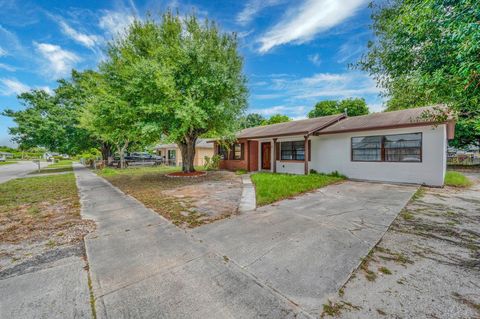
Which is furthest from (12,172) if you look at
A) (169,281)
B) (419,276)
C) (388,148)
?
(388,148)

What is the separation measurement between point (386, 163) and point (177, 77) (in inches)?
456

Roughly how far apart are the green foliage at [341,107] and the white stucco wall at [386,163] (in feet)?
82.9

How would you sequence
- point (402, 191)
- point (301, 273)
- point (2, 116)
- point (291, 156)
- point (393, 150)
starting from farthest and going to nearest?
point (2, 116)
point (291, 156)
point (393, 150)
point (402, 191)
point (301, 273)

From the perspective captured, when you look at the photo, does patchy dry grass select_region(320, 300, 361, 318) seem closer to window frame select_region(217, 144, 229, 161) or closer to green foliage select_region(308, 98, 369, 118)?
window frame select_region(217, 144, 229, 161)

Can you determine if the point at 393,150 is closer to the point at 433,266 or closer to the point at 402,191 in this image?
the point at 402,191

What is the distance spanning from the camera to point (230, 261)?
2951 mm

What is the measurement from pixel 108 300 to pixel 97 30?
14.8 m

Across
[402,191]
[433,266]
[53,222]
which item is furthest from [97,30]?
[402,191]

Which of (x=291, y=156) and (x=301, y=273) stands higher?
(x=291, y=156)

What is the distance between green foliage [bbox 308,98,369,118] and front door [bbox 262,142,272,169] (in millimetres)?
24388

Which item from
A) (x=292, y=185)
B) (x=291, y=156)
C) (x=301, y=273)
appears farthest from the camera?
(x=291, y=156)

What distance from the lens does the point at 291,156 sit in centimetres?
1353

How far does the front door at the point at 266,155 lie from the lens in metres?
15.0

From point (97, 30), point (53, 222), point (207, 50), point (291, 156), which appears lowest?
point (53, 222)
